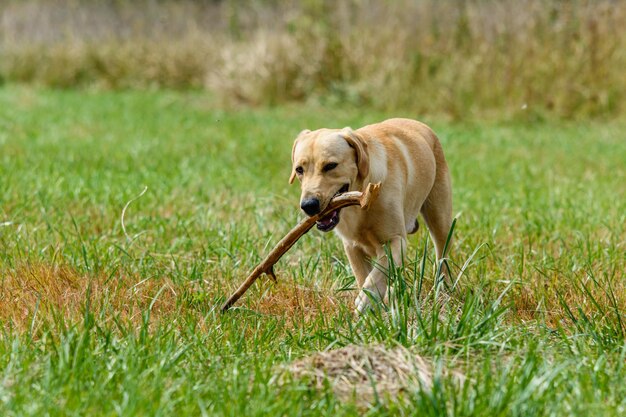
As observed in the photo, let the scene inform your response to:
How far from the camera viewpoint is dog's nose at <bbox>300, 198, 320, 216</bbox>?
11.9ft

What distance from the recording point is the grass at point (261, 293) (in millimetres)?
2615

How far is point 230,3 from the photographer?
727 inches

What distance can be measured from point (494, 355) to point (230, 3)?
16336 millimetres

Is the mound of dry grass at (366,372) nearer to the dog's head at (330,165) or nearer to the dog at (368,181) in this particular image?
the dog at (368,181)

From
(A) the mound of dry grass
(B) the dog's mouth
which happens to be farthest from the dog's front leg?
(A) the mound of dry grass

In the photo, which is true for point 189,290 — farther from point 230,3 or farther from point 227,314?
point 230,3

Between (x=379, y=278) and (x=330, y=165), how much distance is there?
1.69ft

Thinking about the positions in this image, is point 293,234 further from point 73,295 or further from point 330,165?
point 73,295

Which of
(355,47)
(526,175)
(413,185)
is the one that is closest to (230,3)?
(355,47)

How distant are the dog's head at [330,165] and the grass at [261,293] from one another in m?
0.42

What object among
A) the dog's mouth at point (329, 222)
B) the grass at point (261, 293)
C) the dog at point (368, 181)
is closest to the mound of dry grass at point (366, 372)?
the grass at point (261, 293)

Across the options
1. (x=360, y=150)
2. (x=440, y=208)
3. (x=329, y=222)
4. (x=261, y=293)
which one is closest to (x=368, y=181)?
(x=360, y=150)

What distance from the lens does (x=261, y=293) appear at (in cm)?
399

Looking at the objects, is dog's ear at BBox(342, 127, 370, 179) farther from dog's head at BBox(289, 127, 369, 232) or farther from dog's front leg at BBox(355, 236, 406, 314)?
dog's front leg at BBox(355, 236, 406, 314)
